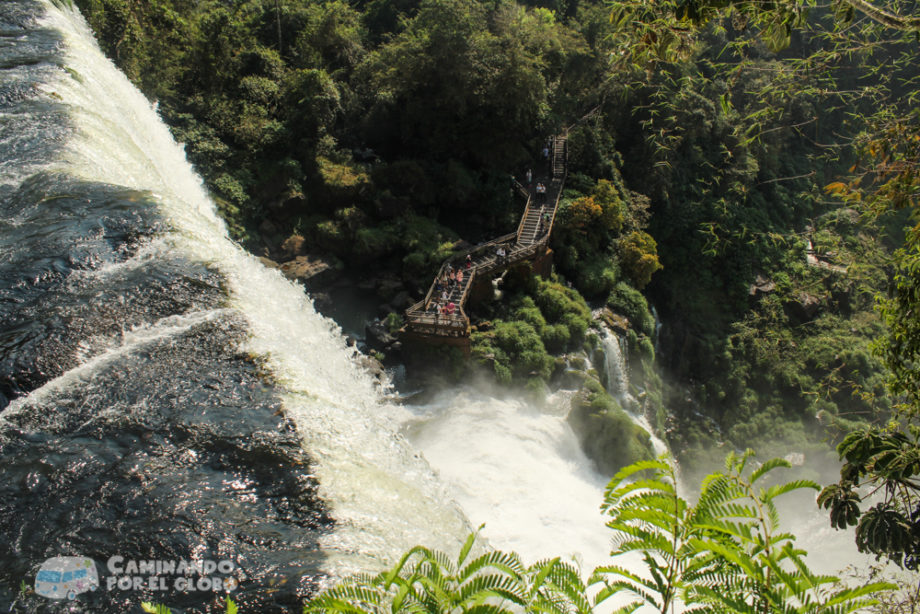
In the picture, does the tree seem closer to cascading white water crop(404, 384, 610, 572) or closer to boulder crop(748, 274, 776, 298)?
boulder crop(748, 274, 776, 298)

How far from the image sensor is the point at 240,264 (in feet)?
33.3

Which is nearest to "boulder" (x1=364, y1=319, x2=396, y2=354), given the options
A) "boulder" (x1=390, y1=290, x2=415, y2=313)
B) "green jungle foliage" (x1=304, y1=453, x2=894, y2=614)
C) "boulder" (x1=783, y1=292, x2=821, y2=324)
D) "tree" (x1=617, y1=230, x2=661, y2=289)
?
"boulder" (x1=390, y1=290, x2=415, y2=313)

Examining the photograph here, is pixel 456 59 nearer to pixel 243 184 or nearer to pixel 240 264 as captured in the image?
pixel 243 184

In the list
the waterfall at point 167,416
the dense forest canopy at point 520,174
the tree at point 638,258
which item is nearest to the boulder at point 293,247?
the dense forest canopy at point 520,174

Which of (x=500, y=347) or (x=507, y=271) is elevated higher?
(x=507, y=271)

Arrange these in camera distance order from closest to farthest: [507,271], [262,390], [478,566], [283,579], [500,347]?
[478,566], [283,579], [262,390], [500,347], [507,271]

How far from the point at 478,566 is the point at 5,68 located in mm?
16804

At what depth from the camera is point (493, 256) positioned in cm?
1909

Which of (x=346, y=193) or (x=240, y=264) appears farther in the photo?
(x=346, y=193)

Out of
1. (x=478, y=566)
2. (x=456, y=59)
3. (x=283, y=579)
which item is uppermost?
(x=456, y=59)

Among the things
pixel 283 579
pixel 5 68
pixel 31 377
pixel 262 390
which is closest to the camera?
pixel 283 579

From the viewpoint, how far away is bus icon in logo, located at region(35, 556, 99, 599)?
4.71m

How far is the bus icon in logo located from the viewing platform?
1111 cm

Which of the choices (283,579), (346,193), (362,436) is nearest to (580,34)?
(346,193)
